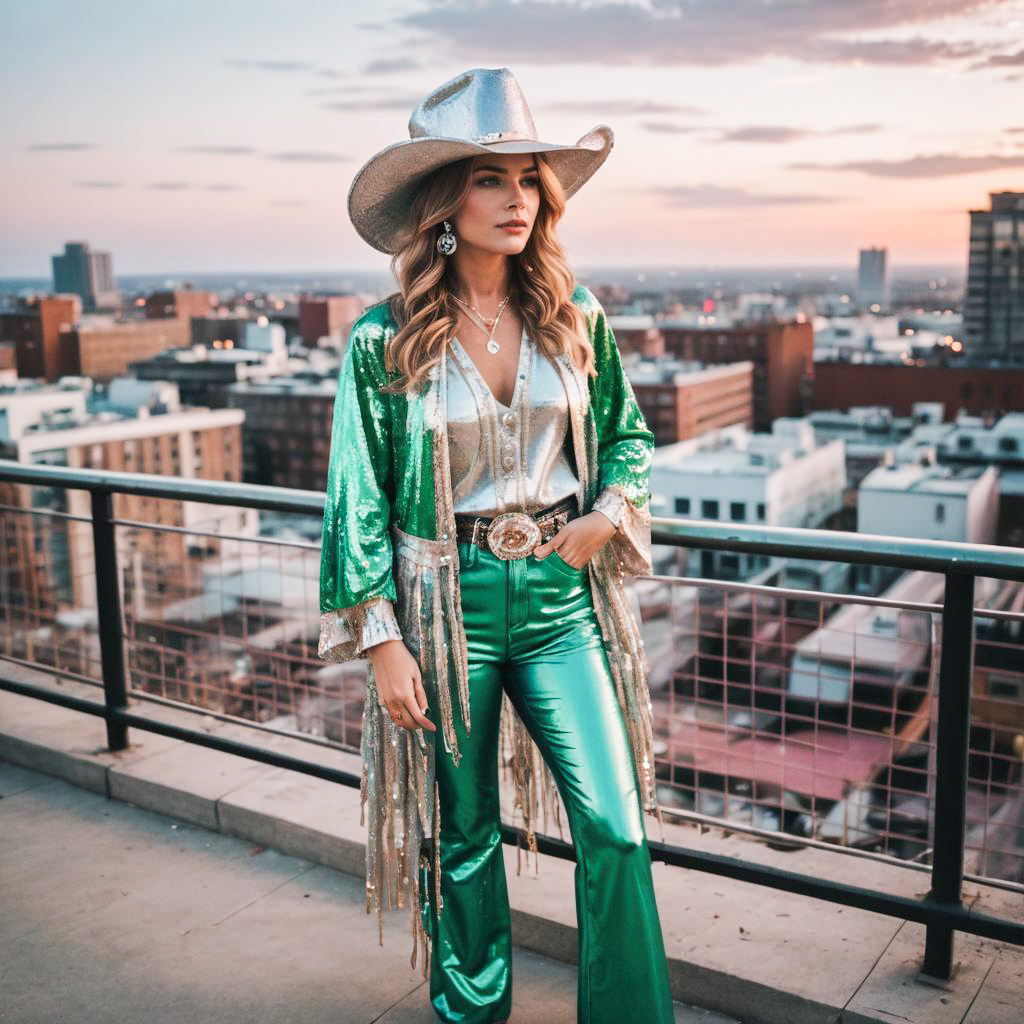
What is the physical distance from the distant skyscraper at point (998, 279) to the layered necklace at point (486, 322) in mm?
60941

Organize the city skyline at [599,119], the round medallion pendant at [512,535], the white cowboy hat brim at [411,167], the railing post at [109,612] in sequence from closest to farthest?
the white cowboy hat brim at [411,167], the round medallion pendant at [512,535], the railing post at [109,612], the city skyline at [599,119]

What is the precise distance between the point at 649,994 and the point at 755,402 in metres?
75.9

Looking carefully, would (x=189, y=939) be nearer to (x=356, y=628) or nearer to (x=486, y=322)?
(x=356, y=628)

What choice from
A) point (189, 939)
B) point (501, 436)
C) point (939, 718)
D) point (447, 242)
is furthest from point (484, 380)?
point (189, 939)

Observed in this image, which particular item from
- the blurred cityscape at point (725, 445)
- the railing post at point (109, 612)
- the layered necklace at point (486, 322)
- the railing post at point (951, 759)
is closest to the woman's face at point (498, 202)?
the layered necklace at point (486, 322)

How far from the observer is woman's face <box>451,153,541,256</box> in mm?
1815

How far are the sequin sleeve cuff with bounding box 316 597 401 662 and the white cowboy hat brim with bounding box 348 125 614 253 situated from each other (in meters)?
0.66

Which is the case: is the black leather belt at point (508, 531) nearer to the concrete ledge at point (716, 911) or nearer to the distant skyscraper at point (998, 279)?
the concrete ledge at point (716, 911)

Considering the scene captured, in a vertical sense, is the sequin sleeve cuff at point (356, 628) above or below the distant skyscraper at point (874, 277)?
below

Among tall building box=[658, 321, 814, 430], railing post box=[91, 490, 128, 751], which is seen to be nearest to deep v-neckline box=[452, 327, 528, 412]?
railing post box=[91, 490, 128, 751]

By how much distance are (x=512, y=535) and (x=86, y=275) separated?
112 m

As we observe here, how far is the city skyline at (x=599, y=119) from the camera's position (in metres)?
78.7

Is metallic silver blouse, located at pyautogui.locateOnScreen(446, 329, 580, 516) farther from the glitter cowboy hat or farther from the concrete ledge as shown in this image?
the concrete ledge

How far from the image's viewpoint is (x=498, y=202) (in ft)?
5.96
